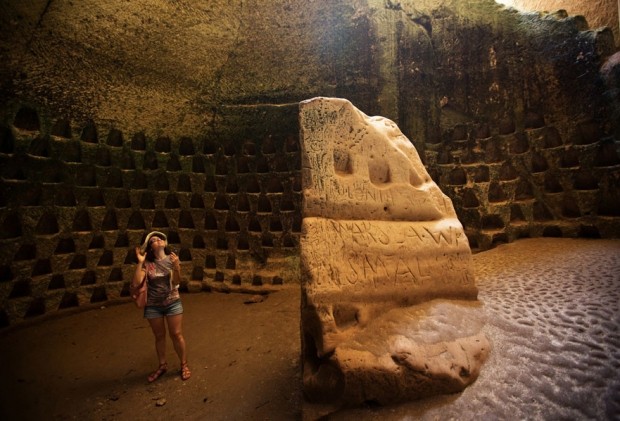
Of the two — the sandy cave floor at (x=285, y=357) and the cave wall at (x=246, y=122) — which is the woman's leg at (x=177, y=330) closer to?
the sandy cave floor at (x=285, y=357)

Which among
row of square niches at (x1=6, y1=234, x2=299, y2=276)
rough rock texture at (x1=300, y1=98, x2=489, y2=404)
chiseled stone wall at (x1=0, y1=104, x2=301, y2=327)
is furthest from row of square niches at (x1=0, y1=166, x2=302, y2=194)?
rough rock texture at (x1=300, y1=98, x2=489, y2=404)

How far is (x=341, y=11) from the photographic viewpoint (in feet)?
21.1

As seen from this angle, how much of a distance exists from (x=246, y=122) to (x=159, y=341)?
4.46m

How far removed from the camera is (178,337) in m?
3.38

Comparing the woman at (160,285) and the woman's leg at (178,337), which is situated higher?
the woman at (160,285)

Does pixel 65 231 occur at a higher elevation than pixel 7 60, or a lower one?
lower


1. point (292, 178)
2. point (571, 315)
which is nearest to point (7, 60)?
point (292, 178)

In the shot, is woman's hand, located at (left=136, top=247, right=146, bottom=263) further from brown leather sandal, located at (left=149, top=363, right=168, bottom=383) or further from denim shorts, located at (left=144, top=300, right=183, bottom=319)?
brown leather sandal, located at (left=149, top=363, right=168, bottom=383)

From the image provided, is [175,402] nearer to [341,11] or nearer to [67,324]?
[67,324]

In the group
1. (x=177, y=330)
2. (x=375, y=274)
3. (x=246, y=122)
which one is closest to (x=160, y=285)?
(x=177, y=330)

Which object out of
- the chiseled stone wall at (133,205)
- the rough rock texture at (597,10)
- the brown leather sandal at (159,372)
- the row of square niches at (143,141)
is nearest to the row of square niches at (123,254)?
the chiseled stone wall at (133,205)

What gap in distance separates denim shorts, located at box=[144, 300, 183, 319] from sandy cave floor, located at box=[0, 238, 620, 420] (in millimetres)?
815

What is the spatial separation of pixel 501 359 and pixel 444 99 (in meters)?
5.22

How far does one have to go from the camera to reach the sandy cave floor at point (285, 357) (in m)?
1.90
